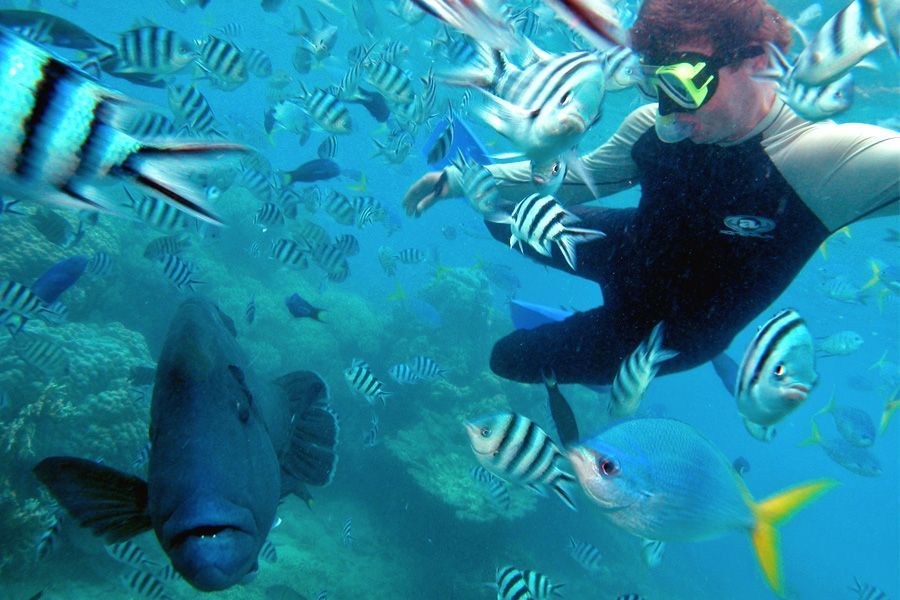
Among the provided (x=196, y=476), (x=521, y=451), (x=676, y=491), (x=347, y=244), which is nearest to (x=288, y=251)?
(x=347, y=244)

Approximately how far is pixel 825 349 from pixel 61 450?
41.7 feet

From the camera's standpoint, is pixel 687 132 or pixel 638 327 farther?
pixel 638 327

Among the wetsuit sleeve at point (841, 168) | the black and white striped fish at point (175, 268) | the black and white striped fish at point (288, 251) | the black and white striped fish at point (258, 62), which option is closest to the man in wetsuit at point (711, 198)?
the wetsuit sleeve at point (841, 168)

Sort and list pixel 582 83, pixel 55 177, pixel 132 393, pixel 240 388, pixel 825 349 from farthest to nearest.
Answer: pixel 825 349, pixel 132 393, pixel 582 83, pixel 240 388, pixel 55 177

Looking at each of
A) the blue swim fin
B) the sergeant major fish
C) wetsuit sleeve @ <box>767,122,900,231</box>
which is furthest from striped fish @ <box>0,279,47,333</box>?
wetsuit sleeve @ <box>767,122,900,231</box>

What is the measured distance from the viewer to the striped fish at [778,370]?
6.72ft

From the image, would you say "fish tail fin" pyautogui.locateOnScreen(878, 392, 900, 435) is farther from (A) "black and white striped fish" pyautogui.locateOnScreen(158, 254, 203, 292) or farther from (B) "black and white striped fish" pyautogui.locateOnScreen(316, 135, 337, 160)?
(A) "black and white striped fish" pyautogui.locateOnScreen(158, 254, 203, 292)

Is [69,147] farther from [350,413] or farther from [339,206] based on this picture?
[350,413]

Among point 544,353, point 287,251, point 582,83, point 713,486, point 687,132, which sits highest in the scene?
point 687,132

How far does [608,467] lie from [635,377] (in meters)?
0.50

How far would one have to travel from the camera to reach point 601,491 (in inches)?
98.7

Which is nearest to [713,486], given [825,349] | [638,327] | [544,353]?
[638,327]

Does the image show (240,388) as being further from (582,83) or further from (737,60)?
(737,60)

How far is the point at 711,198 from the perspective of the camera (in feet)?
9.86
